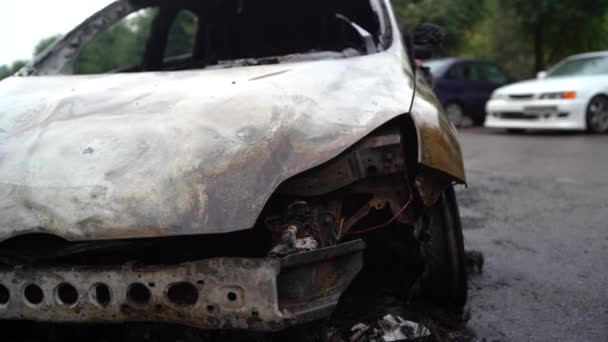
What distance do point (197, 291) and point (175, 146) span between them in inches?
19.3

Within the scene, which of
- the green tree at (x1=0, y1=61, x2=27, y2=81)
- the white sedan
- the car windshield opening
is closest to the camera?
the green tree at (x1=0, y1=61, x2=27, y2=81)

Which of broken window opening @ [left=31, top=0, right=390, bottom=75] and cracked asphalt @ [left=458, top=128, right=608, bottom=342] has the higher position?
broken window opening @ [left=31, top=0, right=390, bottom=75]

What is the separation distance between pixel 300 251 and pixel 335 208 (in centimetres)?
32

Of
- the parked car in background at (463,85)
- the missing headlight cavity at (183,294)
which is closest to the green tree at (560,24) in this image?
the parked car in background at (463,85)

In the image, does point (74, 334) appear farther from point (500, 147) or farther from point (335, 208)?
point (500, 147)

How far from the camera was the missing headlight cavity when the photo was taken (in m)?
1.88

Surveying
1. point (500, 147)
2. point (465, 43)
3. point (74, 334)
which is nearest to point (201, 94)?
point (74, 334)

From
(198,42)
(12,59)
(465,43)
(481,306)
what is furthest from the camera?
(465,43)

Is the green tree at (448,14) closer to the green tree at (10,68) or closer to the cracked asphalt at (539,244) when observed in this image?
the cracked asphalt at (539,244)

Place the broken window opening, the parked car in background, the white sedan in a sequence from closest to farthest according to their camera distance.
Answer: the broken window opening, the white sedan, the parked car in background

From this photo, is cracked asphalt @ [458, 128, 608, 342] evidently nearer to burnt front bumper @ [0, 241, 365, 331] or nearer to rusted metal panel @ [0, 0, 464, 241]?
rusted metal panel @ [0, 0, 464, 241]

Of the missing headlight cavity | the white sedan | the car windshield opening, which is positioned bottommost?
the white sedan

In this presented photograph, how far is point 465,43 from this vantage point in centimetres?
2078

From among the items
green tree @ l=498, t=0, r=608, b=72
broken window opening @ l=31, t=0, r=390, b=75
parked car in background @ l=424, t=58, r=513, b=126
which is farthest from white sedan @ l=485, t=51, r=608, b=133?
broken window opening @ l=31, t=0, r=390, b=75
